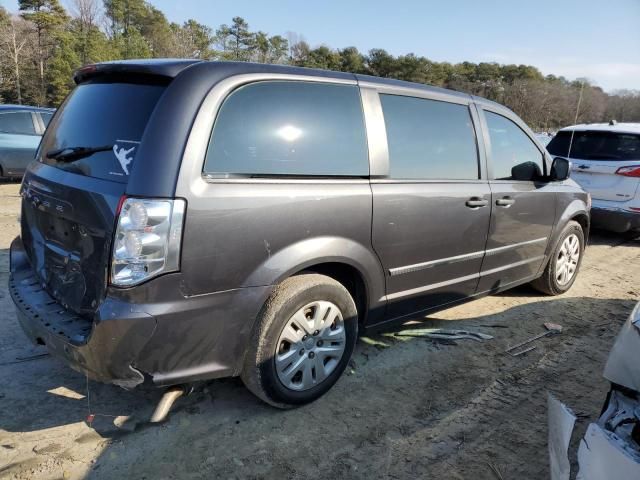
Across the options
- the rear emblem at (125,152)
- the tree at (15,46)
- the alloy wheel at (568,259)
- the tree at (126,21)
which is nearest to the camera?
the rear emblem at (125,152)

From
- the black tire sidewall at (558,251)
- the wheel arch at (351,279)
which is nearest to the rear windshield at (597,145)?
the black tire sidewall at (558,251)

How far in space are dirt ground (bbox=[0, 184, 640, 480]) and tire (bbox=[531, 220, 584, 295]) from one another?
3.14 feet

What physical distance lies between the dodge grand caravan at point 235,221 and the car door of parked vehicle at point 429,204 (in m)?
0.02

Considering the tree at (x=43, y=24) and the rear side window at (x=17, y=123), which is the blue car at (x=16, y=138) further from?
the tree at (x=43, y=24)

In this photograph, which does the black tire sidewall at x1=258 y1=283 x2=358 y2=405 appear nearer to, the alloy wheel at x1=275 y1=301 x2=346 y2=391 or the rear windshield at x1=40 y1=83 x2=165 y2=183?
the alloy wheel at x1=275 y1=301 x2=346 y2=391

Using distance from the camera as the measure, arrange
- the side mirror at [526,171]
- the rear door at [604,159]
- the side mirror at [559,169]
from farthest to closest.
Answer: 1. the rear door at [604,159]
2. the side mirror at [559,169]
3. the side mirror at [526,171]

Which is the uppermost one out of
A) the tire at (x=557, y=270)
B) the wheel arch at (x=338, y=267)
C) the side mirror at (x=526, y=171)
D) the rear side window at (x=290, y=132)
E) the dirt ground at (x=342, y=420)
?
the rear side window at (x=290, y=132)

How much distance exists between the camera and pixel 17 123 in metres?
10.1

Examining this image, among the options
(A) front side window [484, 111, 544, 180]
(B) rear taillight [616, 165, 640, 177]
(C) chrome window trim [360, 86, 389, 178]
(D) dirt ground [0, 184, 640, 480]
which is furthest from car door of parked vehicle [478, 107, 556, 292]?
(B) rear taillight [616, 165, 640, 177]

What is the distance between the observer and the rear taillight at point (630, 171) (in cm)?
678

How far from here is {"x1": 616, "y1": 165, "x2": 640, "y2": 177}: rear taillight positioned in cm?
678

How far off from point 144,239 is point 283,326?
88 centimetres

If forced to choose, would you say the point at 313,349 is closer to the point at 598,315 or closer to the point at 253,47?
the point at 598,315

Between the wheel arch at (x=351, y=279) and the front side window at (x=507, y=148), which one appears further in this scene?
the front side window at (x=507, y=148)
